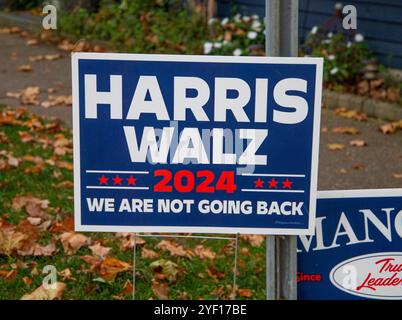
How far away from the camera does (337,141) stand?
734 cm

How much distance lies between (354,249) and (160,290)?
140 cm

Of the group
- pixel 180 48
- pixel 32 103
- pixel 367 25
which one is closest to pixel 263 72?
pixel 32 103

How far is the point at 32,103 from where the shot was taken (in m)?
8.12

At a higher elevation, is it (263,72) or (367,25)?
(367,25)

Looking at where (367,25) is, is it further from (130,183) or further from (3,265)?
(130,183)

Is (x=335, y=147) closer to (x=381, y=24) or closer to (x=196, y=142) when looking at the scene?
(x=381, y=24)

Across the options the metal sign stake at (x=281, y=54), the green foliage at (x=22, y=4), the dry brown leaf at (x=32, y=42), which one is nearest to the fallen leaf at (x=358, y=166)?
the metal sign stake at (x=281, y=54)

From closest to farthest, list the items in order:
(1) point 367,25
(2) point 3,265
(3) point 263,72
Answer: (3) point 263,72, (2) point 3,265, (1) point 367,25

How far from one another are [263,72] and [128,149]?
18.8 inches

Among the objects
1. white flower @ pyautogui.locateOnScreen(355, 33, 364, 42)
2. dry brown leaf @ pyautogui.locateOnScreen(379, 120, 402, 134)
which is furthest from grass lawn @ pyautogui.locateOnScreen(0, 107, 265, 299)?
white flower @ pyautogui.locateOnScreen(355, 33, 364, 42)

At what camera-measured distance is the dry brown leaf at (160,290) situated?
4.04m

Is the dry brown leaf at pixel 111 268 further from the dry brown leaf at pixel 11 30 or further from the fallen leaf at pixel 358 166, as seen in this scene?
the dry brown leaf at pixel 11 30

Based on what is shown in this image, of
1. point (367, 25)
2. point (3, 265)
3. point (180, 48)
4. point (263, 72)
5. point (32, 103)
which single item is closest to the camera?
point (263, 72)

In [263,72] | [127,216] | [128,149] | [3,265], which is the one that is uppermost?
[263,72]
